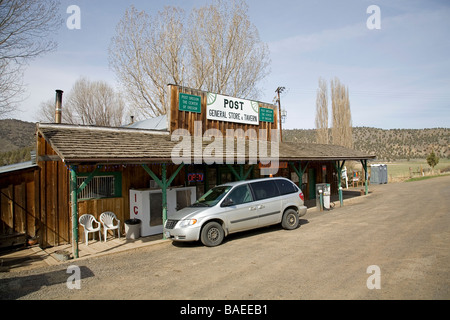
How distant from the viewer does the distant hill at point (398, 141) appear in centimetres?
8750

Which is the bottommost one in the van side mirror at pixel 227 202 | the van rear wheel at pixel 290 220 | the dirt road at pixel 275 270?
the dirt road at pixel 275 270

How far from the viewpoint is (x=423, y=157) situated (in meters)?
84.7

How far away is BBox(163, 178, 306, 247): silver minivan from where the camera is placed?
8.17 m

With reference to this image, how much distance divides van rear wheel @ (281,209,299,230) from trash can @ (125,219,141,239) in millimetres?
4969

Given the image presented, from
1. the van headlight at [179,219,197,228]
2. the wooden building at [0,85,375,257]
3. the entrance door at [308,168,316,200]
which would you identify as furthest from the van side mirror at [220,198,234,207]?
the entrance door at [308,168,316,200]

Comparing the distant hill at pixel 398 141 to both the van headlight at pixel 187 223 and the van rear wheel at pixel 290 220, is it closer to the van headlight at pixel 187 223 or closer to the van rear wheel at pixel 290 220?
the van rear wheel at pixel 290 220

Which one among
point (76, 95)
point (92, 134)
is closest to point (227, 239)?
point (92, 134)

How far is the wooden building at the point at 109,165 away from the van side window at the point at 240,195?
6.35 feet

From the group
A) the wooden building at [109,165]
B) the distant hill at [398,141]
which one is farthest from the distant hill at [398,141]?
the wooden building at [109,165]

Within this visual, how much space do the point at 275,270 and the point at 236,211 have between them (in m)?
2.88

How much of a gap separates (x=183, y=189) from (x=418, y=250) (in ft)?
25.0

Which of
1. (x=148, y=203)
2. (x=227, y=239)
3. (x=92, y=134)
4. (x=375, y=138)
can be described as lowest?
(x=227, y=239)
